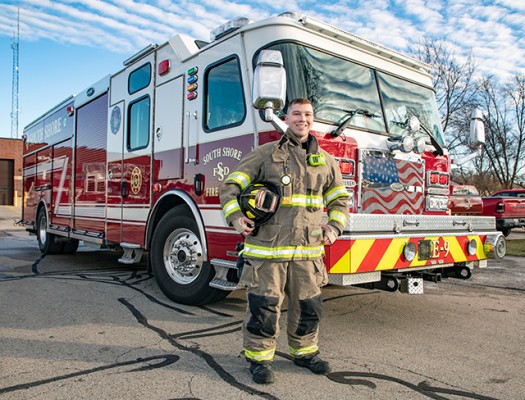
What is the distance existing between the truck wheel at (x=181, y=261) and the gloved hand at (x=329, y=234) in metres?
Result: 1.68

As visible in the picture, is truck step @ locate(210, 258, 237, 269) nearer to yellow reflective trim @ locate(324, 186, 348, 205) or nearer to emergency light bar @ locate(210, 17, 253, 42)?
yellow reflective trim @ locate(324, 186, 348, 205)

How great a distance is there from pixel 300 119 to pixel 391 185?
1.61 meters

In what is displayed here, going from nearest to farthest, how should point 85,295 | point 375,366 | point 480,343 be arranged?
point 375,366 → point 480,343 → point 85,295

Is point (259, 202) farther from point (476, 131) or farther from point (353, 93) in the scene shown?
point (476, 131)

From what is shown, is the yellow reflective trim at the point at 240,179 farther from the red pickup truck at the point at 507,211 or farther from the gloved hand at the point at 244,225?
the red pickup truck at the point at 507,211

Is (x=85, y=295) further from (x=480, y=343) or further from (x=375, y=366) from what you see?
(x=480, y=343)

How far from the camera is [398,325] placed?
4.27 m

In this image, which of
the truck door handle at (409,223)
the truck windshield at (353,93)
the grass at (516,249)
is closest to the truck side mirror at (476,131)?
the truck windshield at (353,93)

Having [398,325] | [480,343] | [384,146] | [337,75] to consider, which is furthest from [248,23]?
[480,343]

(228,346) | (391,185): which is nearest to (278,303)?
(228,346)

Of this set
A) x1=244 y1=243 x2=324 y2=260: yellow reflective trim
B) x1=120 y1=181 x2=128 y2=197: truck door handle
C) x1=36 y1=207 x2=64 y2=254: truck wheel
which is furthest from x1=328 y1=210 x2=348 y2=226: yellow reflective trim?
x1=36 y1=207 x2=64 y2=254: truck wheel

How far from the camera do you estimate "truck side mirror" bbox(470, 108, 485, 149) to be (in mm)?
5051

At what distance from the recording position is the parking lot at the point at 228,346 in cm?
283

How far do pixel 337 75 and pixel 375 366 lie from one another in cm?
248
